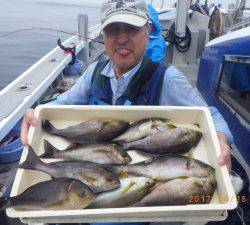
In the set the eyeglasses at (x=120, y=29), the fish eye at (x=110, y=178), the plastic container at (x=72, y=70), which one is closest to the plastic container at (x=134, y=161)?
the fish eye at (x=110, y=178)

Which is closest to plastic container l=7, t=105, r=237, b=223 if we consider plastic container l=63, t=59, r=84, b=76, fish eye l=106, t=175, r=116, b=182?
fish eye l=106, t=175, r=116, b=182

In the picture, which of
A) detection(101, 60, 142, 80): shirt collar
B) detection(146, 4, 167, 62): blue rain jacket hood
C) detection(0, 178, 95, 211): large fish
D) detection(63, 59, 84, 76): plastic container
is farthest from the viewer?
detection(63, 59, 84, 76): plastic container

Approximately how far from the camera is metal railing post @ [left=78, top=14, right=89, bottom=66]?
268 inches

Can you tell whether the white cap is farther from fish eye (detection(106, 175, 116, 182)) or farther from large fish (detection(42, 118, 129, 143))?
fish eye (detection(106, 175, 116, 182))

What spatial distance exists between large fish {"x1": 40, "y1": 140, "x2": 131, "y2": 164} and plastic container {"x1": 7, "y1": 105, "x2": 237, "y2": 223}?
0.08 metres

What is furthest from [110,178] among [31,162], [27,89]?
[27,89]

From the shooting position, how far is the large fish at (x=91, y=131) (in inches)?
85.9

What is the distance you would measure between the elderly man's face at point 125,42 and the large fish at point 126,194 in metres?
0.95

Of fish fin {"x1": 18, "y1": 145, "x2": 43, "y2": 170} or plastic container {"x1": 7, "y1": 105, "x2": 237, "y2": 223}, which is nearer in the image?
plastic container {"x1": 7, "y1": 105, "x2": 237, "y2": 223}

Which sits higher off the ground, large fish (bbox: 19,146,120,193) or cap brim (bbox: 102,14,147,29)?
cap brim (bbox: 102,14,147,29)

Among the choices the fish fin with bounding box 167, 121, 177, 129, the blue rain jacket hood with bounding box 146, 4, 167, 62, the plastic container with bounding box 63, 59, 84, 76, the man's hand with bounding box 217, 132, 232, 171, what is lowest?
the plastic container with bounding box 63, 59, 84, 76

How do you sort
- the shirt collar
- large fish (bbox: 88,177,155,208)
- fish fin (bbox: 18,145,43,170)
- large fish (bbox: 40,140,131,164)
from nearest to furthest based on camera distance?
large fish (bbox: 88,177,155,208) < fish fin (bbox: 18,145,43,170) < large fish (bbox: 40,140,131,164) < the shirt collar

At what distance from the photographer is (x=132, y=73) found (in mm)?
2443

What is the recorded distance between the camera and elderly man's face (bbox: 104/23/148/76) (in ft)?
7.51
